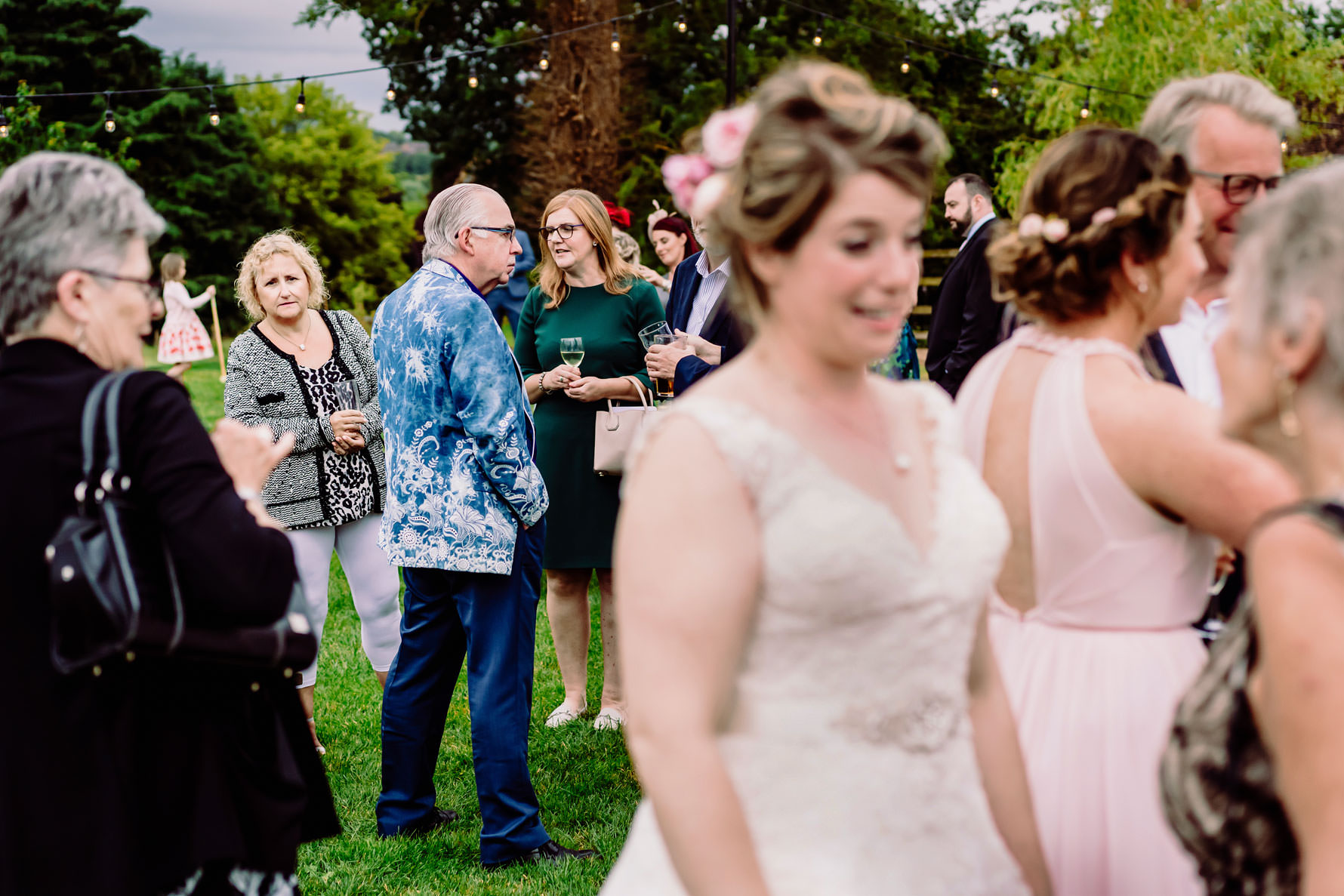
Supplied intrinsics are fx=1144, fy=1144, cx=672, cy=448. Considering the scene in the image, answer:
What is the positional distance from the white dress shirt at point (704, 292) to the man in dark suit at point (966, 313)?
1.91 m

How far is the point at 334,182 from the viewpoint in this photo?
46.6 metres

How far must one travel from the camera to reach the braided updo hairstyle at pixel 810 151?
1.55 meters

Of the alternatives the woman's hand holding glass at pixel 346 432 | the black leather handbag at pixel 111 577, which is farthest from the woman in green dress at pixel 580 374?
the black leather handbag at pixel 111 577

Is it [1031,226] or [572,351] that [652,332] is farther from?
[1031,226]

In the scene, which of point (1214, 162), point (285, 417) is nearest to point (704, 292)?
point (285, 417)

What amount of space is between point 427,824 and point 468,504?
1389 millimetres

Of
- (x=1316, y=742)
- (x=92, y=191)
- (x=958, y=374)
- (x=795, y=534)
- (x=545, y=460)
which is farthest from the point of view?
(x=958, y=374)

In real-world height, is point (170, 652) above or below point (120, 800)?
above

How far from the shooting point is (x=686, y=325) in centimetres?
576

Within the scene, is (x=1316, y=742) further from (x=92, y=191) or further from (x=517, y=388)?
(x=517, y=388)

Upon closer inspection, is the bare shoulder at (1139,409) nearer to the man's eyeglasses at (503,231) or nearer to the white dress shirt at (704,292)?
the man's eyeglasses at (503,231)

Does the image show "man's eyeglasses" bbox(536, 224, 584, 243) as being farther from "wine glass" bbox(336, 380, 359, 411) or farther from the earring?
the earring

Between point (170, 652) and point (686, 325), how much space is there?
393 cm

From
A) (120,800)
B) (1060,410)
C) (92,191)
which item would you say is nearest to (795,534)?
(1060,410)
